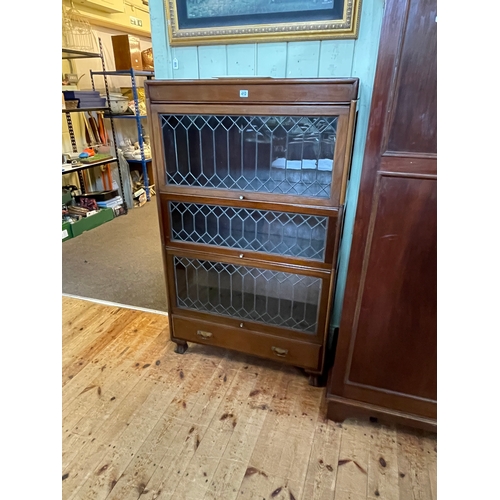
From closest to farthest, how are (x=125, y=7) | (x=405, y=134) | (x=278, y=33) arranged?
1. (x=405, y=134)
2. (x=278, y=33)
3. (x=125, y=7)

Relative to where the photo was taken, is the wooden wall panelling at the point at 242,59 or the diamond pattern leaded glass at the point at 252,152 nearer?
the diamond pattern leaded glass at the point at 252,152

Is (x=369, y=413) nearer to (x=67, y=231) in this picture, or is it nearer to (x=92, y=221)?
(x=67, y=231)

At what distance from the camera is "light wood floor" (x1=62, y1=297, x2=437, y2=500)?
3.99 ft

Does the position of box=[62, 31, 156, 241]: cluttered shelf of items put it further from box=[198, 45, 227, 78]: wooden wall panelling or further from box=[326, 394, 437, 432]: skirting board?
box=[326, 394, 437, 432]: skirting board

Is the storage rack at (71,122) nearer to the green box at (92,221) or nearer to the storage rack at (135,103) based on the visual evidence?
the storage rack at (135,103)

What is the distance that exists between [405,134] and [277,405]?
1.20 m

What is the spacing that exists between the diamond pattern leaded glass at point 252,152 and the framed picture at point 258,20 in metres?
0.38

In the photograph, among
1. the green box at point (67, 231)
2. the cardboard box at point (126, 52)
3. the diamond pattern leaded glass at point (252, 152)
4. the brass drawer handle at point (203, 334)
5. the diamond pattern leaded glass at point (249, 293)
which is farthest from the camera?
the cardboard box at point (126, 52)

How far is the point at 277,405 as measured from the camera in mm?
1544

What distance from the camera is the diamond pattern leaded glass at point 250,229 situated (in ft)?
4.70

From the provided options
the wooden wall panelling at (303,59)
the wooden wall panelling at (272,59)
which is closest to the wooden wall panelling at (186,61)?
the wooden wall panelling at (272,59)
